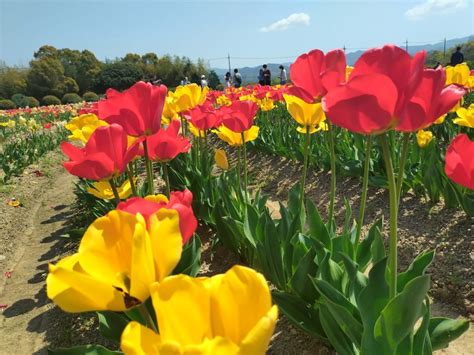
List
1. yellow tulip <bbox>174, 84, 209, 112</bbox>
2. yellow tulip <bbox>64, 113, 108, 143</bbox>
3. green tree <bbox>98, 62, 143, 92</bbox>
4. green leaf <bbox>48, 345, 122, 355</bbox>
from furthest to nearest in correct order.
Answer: green tree <bbox>98, 62, 143, 92</bbox> → yellow tulip <bbox>174, 84, 209, 112</bbox> → yellow tulip <bbox>64, 113, 108, 143</bbox> → green leaf <bbox>48, 345, 122, 355</bbox>

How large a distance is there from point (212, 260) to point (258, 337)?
2.73 meters

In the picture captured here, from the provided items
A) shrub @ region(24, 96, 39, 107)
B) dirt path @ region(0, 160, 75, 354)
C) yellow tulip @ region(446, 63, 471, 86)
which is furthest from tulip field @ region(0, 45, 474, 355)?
shrub @ region(24, 96, 39, 107)

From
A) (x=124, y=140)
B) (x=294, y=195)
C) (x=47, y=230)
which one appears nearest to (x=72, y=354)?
(x=124, y=140)

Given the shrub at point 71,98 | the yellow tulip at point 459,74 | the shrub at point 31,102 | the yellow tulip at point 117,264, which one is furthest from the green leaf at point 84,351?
the shrub at point 71,98

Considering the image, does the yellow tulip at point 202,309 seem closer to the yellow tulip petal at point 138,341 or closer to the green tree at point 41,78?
the yellow tulip petal at point 138,341

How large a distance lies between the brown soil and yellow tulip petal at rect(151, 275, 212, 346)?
5.27 feet

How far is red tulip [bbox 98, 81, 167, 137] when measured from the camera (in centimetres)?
162

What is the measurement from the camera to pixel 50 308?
3.05 meters

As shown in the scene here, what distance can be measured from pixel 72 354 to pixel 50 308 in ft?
6.68

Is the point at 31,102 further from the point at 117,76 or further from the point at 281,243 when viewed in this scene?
the point at 281,243

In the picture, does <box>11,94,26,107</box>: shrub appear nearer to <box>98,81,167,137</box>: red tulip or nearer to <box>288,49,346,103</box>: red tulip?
<box>98,81,167,137</box>: red tulip

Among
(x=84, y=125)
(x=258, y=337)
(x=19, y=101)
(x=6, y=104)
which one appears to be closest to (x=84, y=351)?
(x=258, y=337)

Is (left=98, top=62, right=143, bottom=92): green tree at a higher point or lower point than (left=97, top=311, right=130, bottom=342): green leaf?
higher

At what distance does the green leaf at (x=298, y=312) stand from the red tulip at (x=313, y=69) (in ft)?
2.89
